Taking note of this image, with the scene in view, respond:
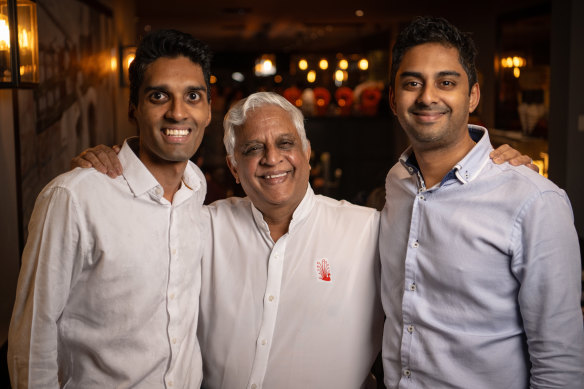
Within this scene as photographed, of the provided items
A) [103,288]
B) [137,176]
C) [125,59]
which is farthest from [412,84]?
[125,59]

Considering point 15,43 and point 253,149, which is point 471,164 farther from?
point 15,43

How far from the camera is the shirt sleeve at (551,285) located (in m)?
1.54

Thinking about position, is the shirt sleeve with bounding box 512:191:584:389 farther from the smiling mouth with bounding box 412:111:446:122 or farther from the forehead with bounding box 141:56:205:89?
the forehead with bounding box 141:56:205:89

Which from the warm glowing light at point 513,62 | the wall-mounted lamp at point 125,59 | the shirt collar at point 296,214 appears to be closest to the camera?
the shirt collar at point 296,214

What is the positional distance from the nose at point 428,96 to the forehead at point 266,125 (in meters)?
0.55

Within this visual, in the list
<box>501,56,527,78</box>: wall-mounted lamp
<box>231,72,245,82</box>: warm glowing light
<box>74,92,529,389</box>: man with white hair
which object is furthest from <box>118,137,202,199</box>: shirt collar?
<box>231,72,245,82</box>: warm glowing light

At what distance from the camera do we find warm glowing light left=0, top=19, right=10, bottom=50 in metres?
2.52

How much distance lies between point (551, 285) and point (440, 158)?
1.65ft

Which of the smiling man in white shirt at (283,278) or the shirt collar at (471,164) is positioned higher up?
the shirt collar at (471,164)

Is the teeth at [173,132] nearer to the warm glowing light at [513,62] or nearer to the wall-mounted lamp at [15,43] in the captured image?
the wall-mounted lamp at [15,43]

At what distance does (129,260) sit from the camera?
1.68 m

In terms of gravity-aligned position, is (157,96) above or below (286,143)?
above

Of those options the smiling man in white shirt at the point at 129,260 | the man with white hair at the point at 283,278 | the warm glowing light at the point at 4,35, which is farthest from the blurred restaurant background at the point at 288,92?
the man with white hair at the point at 283,278

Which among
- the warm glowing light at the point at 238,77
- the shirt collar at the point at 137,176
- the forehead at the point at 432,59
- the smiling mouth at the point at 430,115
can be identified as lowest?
the shirt collar at the point at 137,176
